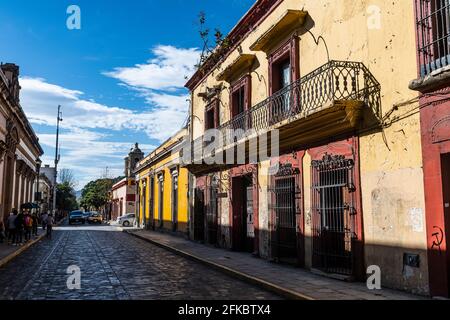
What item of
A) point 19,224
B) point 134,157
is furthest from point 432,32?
point 134,157

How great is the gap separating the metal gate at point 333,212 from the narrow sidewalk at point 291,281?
1.60 feet

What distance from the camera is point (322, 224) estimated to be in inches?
369

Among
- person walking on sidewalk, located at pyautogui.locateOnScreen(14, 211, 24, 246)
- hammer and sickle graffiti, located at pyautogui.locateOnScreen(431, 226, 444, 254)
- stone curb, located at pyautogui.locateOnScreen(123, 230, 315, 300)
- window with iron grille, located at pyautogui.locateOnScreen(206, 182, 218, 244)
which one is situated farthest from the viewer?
person walking on sidewalk, located at pyautogui.locateOnScreen(14, 211, 24, 246)

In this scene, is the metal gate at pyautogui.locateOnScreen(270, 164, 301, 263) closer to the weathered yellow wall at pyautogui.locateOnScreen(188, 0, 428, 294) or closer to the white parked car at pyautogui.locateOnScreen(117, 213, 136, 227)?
the weathered yellow wall at pyautogui.locateOnScreen(188, 0, 428, 294)

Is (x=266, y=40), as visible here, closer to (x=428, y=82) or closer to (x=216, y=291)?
(x=428, y=82)

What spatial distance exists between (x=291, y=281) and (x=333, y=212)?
1.71m

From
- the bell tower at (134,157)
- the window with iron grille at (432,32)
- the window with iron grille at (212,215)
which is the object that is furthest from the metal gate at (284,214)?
the bell tower at (134,157)

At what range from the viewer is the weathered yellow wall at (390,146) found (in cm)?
698

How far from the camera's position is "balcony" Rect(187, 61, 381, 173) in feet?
26.5

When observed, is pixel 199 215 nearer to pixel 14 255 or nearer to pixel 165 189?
pixel 14 255

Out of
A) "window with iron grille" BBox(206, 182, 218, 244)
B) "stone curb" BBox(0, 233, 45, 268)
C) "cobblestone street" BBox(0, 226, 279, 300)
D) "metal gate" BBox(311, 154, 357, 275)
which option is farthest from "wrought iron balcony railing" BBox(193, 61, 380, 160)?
"stone curb" BBox(0, 233, 45, 268)

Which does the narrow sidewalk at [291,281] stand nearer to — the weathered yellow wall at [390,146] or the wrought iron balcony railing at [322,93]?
the weathered yellow wall at [390,146]

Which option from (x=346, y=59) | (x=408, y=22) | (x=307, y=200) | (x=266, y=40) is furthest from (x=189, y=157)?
(x=408, y=22)
